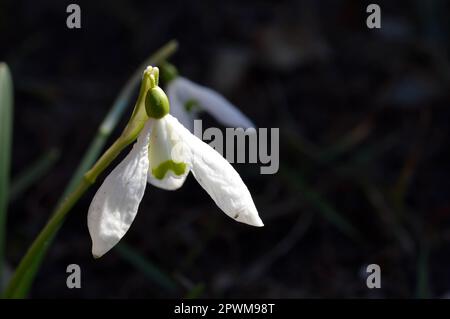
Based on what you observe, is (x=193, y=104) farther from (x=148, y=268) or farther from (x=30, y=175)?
(x=30, y=175)

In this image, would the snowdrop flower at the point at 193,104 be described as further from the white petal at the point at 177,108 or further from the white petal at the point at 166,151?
the white petal at the point at 166,151

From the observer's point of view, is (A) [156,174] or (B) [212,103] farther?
(B) [212,103]

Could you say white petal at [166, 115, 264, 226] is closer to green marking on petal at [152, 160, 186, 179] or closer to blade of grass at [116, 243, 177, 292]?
green marking on petal at [152, 160, 186, 179]

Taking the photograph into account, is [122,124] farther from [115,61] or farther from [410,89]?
[410,89]

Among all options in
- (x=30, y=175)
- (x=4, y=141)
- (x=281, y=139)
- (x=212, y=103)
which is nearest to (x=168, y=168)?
(x=212, y=103)

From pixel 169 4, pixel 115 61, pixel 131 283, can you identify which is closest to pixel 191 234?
pixel 131 283

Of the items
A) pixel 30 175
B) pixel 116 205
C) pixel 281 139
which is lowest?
pixel 116 205
